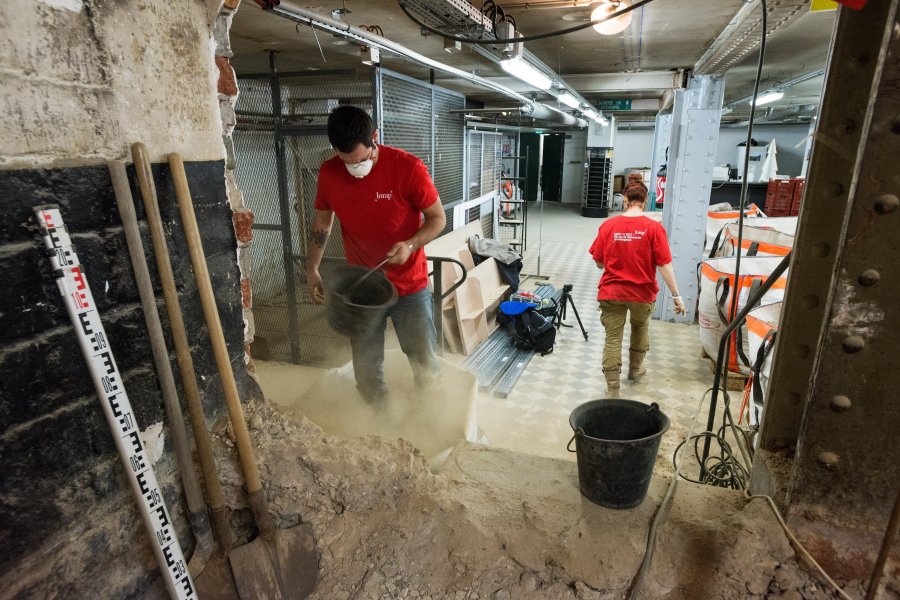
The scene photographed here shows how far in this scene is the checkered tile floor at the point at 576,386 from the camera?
11.6 ft

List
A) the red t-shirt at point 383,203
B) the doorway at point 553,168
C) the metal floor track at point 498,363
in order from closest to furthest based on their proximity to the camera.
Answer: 1. the red t-shirt at point 383,203
2. the metal floor track at point 498,363
3. the doorway at point 553,168

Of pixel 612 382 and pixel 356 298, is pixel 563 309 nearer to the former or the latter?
pixel 612 382


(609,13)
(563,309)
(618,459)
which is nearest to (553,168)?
(563,309)

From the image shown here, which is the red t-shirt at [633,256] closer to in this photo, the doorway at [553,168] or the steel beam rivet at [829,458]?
the steel beam rivet at [829,458]

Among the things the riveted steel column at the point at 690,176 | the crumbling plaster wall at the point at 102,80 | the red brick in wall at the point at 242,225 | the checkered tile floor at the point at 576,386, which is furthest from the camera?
the riveted steel column at the point at 690,176

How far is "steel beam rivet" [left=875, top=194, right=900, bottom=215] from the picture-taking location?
3.07 feet

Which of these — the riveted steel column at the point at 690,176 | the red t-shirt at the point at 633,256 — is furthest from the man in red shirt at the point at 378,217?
the riveted steel column at the point at 690,176

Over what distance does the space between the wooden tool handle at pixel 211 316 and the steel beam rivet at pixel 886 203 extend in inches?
56.1

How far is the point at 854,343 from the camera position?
1013 mm

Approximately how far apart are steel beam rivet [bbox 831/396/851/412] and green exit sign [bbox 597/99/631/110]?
1034cm

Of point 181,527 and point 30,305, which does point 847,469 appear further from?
point 30,305

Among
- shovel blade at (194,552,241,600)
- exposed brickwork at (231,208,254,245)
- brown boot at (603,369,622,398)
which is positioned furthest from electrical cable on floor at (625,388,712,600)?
brown boot at (603,369,622,398)

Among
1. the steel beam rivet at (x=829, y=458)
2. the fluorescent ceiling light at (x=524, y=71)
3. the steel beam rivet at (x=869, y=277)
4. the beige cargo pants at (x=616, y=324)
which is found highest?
A: the fluorescent ceiling light at (x=524, y=71)

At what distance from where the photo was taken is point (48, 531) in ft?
3.34
